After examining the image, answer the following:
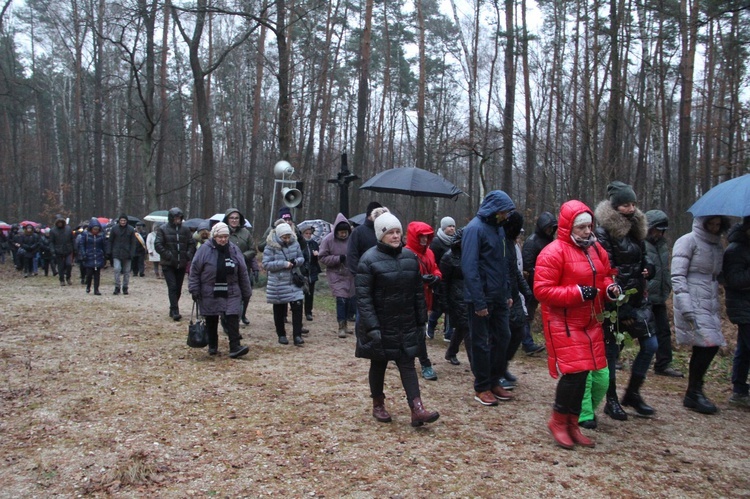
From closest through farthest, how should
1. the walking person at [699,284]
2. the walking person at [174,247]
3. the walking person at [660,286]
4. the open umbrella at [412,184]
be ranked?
the walking person at [699,284] < the walking person at [660,286] < the open umbrella at [412,184] < the walking person at [174,247]

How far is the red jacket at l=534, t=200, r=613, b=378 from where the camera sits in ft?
13.5

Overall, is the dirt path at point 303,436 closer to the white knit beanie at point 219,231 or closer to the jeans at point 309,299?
the white knit beanie at point 219,231

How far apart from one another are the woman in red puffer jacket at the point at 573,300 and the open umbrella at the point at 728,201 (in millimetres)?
1417

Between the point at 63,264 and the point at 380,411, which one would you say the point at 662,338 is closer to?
the point at 380,411

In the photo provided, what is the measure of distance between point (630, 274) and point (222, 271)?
469 centimetres

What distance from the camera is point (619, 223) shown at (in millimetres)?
4617

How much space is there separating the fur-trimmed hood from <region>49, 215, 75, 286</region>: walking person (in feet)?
49.8

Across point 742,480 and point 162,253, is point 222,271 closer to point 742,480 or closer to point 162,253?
point 162,253

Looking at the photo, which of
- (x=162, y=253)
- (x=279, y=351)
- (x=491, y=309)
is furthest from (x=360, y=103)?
(x=491, y=309)

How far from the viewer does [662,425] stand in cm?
504

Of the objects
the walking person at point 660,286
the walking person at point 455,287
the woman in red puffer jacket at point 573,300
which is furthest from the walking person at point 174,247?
the walking person at point 660,286

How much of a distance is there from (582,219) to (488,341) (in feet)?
5.34

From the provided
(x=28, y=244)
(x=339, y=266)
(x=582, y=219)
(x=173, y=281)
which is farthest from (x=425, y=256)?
(x=28, y=244)

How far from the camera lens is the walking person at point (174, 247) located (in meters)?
9.45
